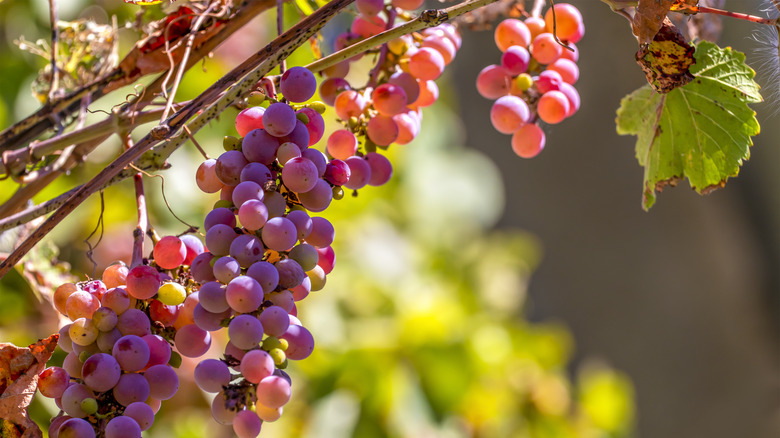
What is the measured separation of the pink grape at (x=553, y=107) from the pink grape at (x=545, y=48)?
0.02 meters

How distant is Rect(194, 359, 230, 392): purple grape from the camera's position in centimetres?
24

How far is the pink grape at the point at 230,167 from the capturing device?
0.85ft

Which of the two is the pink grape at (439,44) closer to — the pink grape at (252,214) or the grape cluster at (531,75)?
the grape cluster at (531,75)

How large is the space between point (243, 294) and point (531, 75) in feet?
0.73

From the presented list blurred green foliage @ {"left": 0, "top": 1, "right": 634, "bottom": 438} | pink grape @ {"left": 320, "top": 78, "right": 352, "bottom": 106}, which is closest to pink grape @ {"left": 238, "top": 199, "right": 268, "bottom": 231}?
pink grape @ {"left": 320, "top": 78, "right": 352, "bottom": 106}

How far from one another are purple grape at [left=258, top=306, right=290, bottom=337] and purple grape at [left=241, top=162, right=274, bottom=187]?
0.05 m

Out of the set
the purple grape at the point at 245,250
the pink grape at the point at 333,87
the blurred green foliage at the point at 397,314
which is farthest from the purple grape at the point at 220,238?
the blurred green foliage at the point at 397,314

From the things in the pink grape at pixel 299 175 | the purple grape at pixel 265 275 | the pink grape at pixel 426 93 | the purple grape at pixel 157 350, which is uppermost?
the pink grape at pixel 299 175

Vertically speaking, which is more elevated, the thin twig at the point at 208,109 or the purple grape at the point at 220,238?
the thin twig at the point at 208,109

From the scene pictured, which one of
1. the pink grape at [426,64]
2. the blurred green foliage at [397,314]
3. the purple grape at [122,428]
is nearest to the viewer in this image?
the purple grape at [122,428]

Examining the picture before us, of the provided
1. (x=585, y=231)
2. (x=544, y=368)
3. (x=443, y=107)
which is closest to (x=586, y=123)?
(x=585, y=231)

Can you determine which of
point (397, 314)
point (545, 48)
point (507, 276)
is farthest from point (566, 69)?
point (507, 276)

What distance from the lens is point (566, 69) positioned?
36cm

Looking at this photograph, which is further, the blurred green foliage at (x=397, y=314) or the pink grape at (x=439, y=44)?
the blurred green foliage at (x=397, y=314)
